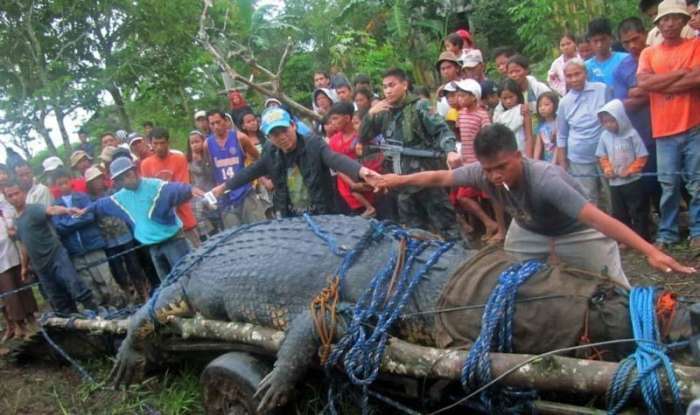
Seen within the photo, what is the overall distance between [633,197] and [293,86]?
13.4 meters

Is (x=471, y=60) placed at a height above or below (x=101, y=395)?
above

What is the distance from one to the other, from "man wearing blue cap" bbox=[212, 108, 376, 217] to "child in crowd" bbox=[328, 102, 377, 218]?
2.53 ft

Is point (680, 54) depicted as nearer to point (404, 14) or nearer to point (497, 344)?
point (497, 344)

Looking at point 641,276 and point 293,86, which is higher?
point 293,86

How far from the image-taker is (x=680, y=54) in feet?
16.1

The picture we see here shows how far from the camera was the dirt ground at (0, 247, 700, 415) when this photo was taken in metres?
4.26

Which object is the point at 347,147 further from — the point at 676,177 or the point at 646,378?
the point at 646,378

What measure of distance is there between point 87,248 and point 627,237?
5.14 meters

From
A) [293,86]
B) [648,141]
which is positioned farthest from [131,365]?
[293,86]

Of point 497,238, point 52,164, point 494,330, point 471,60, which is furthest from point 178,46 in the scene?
point 494,330

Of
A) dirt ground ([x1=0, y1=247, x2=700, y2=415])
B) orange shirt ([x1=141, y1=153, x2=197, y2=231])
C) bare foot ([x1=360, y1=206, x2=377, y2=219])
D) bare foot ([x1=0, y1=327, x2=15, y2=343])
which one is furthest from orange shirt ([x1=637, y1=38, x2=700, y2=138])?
bare foot ([x1=0, y1=327, x2=15, y2=343])

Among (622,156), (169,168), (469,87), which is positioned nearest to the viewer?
(622,156)

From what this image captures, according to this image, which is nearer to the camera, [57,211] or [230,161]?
[57,211]

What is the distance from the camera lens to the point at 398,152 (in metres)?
5.61
